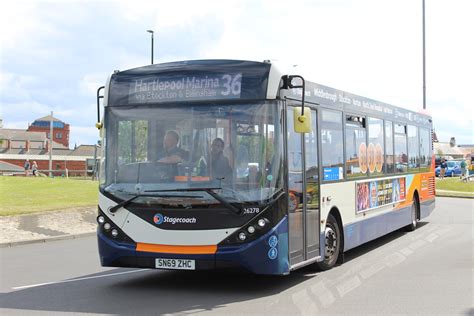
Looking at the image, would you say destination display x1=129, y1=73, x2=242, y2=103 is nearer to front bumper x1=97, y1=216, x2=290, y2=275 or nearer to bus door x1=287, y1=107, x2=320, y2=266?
bus door x1=287, y1=107, x2=320, y2=266

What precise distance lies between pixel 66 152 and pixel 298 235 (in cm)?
13611

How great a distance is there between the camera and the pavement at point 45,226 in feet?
49.5

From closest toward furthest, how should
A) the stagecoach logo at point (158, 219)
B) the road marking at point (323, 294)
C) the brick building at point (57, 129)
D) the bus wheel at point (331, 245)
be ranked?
the road marking at point (323, 294) → the stagecoach logo at point (158, 219) → the bus wheel at point (331, 245) → the brick building at point (57, 129)

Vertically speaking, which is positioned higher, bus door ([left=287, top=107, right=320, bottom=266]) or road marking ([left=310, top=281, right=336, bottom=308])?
bus door ([left=287, top=107, right=320, bottom=266])

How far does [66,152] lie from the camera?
140 meters

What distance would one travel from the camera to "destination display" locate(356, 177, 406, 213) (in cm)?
1177

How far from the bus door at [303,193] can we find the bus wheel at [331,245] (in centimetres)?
62

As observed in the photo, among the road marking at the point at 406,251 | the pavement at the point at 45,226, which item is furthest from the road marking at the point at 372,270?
the pavement at the point at 45,226

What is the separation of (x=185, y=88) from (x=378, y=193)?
5.67m

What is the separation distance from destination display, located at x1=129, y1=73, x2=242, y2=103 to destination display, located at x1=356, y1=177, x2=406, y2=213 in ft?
13.2

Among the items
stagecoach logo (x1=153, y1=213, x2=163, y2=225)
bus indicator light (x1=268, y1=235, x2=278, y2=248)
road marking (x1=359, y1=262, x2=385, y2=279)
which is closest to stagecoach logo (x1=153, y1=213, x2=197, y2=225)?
stagecoach logo (x1=153, y1=213, x2=163, y2=225)

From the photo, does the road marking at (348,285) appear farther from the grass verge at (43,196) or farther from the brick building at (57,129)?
the brick building at (57,129)

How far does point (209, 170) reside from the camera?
8.30 metres

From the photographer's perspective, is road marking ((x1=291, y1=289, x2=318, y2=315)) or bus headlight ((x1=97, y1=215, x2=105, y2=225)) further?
bus headlight ((x1=97, y1=215, x2=105, y2=225))
